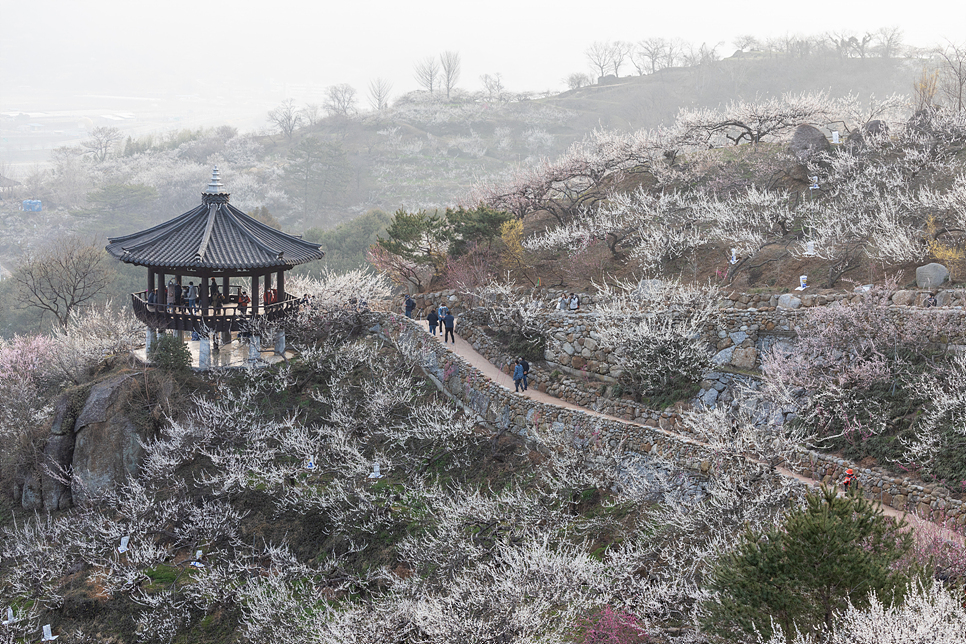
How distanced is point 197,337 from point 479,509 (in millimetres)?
15862

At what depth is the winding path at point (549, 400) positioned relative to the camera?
13.8m

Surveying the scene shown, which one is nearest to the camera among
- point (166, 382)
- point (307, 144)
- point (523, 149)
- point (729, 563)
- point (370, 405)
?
point (729, 563)

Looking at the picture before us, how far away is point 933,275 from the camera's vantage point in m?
20.0

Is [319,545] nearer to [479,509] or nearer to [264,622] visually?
[264,622]

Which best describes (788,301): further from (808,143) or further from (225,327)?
(225,327)

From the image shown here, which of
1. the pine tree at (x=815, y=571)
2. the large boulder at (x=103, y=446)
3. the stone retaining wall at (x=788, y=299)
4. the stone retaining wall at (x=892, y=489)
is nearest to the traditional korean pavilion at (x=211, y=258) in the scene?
the large boulder at (x=103, y=446)

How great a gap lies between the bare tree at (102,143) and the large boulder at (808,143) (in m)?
101

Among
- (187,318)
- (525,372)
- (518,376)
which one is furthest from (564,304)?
(187,318)

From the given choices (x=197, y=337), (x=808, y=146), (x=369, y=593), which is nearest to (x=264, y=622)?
(x=369, y=593)

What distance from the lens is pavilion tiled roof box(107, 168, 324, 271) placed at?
23859 mm

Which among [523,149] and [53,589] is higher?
[523,149]

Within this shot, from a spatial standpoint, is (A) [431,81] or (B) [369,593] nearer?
(B) [369,593]

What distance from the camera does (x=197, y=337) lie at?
2808 centimetres

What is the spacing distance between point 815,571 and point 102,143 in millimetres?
120969
